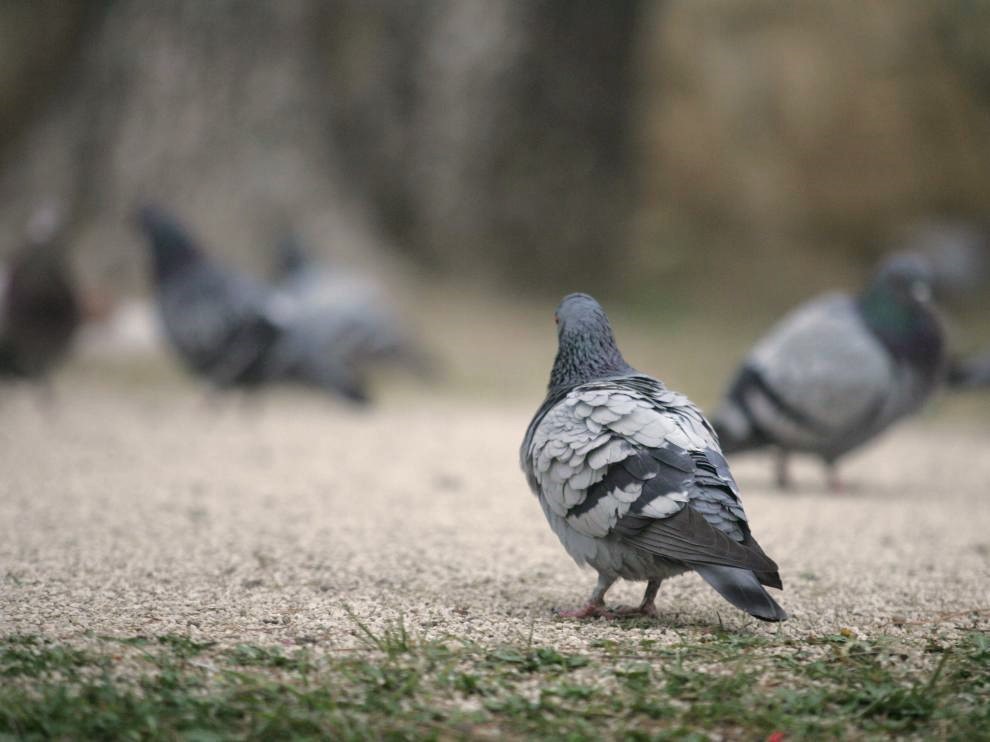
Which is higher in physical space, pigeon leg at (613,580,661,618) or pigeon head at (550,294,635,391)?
pigeon head at (550,294,635,391)

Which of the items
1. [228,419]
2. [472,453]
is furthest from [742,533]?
[228,419]

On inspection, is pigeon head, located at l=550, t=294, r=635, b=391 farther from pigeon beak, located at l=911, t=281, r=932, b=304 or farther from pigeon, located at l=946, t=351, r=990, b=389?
pigeon, located at l=946, t=351, r=990, b=389

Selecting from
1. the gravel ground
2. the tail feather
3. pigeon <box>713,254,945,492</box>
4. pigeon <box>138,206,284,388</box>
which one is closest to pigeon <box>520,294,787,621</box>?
the tail feather

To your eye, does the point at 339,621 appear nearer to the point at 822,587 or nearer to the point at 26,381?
the point at 822,587

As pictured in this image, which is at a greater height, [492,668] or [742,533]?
[742,533]

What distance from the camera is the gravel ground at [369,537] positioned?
9.42 ft

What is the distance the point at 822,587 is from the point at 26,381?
219 inches

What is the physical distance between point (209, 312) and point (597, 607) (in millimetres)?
4698

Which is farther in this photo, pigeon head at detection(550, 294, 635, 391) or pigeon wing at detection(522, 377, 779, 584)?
pigeon head at detection(550, 294, 635, 391)

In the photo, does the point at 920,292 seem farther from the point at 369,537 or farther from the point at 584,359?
the point at 369,537

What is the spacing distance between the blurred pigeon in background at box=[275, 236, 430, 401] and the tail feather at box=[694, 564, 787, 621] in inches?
200

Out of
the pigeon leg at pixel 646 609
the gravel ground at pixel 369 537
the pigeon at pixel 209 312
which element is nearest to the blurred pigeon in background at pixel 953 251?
the gravel ground at pixel 369 537

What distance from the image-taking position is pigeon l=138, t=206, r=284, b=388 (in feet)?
23.1

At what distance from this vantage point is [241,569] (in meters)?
3.37
